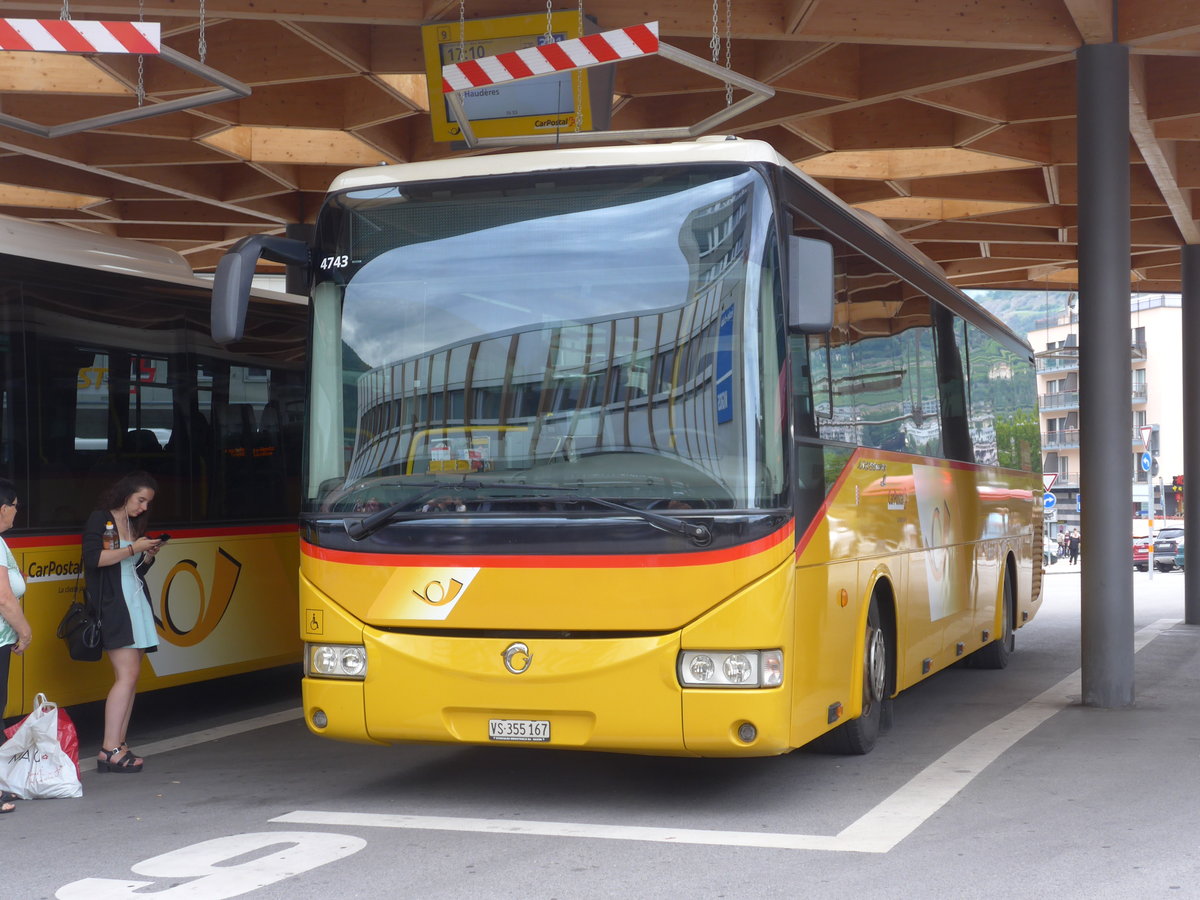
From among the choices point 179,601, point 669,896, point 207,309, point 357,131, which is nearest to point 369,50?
point 357,131

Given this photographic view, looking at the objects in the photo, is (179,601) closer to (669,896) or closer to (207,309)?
(207,309)

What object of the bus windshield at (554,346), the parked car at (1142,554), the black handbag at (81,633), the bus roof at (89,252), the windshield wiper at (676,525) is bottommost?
the parked car at (1142,554)

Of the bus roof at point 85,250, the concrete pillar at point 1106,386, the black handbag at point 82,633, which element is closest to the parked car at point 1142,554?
the concrete pillar at point 1106,386

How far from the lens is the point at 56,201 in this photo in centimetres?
1864

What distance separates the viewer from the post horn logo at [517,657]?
7.01 metres

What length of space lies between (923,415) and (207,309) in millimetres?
5278

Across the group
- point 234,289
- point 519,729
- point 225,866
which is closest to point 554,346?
point 234,289

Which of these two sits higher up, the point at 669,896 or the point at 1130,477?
the point at 1130,477

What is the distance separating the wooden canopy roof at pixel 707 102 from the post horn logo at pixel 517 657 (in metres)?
5.71

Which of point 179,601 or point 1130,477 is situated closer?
point 179,601

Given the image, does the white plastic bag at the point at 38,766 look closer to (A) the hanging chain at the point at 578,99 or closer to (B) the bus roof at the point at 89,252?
(B) the bus roof at the point at 89,252

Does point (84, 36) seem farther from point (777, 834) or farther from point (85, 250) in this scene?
point (777, 834)

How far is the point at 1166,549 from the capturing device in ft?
178

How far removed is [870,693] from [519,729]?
8.93 feet
